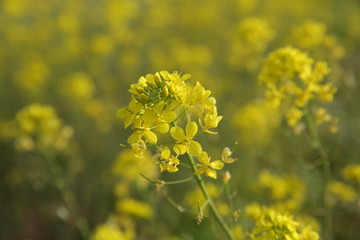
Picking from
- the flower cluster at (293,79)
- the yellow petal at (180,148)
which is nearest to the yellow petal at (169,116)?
the yellow petal at (180,148)

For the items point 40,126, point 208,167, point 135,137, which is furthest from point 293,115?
point 40,126

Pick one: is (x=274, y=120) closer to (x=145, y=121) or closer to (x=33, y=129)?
(x=33, y=129)

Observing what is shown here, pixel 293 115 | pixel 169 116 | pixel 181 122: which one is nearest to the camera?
pixel 169 116

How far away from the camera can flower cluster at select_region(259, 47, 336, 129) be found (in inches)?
112

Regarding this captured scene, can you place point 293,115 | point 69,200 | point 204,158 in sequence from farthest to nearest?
point 69,200, point 293,115, point 204,158

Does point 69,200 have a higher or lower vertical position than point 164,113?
higher

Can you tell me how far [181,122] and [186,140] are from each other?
0.24 meters

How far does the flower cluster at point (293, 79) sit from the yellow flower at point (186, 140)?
122 cm

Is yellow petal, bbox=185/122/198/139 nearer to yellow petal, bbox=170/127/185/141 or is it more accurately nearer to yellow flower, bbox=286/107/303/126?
yellow petal, bbox=170/127/185/141

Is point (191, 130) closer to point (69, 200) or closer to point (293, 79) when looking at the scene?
point (293, 79)

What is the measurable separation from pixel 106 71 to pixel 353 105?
15.3 ft

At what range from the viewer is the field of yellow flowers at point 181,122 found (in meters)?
2.12

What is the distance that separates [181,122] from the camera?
81.8 inches

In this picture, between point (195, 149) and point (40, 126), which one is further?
point (40, 126)
